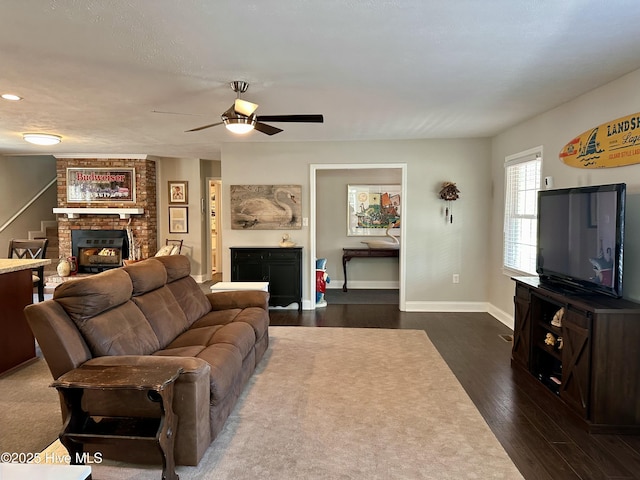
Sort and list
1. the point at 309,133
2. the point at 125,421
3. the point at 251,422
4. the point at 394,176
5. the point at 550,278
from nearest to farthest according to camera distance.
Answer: the point at 125,421 < the point at 251,422 < the point at 550,278 < the point at 309,133 < the point at 394,176

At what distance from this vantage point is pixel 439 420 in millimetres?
2695

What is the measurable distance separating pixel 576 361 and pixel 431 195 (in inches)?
131

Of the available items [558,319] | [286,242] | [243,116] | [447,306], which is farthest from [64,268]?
[558,319]

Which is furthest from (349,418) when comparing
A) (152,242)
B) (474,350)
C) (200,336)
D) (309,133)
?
(152,242)

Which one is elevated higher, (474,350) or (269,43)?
(269,43)

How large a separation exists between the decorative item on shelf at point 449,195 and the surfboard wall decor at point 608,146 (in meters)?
1.86

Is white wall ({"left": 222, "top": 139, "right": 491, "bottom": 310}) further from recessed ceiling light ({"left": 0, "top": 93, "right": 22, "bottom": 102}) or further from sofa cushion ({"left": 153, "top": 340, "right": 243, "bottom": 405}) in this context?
sofa cushion ({"left": 153, "top": 340, "right": 243, "bottom": 405})

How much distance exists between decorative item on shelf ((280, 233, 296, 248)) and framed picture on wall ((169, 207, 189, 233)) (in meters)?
3.04

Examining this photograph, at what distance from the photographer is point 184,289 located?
365 cm

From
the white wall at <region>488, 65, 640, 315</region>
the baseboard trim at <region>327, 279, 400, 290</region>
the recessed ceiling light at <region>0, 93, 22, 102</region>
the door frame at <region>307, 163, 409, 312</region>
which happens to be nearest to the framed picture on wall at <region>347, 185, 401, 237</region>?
the baseboard trim at <region>327, 279, 400, 290</region>

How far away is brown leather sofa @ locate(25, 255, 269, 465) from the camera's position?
214cm

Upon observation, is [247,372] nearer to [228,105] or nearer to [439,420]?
[439,420]

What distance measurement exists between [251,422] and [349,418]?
66 centimetres

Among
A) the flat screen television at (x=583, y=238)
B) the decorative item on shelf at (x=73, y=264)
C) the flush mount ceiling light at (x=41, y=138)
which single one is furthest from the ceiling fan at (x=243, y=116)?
the decorative item on shelf at (x=73, y=264)
